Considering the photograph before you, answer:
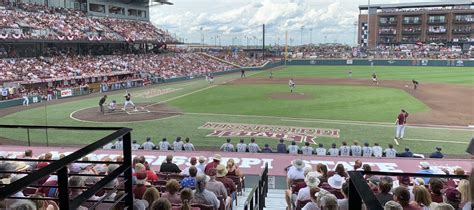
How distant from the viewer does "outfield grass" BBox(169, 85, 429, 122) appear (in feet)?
83.1

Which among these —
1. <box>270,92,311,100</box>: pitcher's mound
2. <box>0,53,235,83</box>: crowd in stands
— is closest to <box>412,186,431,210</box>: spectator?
<box>270,92,311,100</box>: pitcher's mound

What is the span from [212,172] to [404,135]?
1490cm

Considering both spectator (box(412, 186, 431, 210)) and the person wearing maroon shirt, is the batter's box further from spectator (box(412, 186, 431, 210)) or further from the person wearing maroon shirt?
spectator (box(412, 186, 431, 210))

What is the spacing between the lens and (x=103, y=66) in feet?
155

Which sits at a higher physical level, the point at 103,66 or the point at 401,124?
the point at 103,66

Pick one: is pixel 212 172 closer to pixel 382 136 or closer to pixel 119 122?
pixel 382 136

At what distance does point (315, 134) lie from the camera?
1980 centimetres

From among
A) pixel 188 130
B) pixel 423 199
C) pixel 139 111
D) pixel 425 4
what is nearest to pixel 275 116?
pixel 188 130

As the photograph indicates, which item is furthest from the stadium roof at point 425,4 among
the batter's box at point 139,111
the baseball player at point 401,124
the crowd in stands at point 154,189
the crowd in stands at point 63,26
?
the crowd in stands at point 154,189

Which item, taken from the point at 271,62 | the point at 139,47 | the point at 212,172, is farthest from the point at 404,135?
the point at 271,62

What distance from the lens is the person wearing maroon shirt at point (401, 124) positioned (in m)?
18.2

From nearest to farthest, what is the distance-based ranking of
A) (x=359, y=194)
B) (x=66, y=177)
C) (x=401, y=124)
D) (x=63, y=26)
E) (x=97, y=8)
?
(x=359, y=194)
(x=66, y=177)
(x=401, y=124)
(x=63, y=26)
(x=97, y=8)

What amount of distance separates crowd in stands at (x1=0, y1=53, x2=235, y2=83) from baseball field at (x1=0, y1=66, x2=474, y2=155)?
17.9 ft

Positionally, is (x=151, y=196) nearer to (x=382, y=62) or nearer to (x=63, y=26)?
(x=63, y=26)
